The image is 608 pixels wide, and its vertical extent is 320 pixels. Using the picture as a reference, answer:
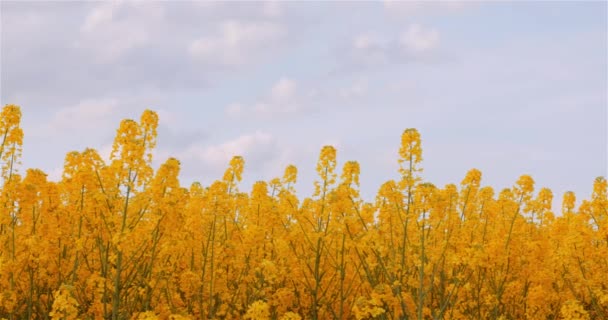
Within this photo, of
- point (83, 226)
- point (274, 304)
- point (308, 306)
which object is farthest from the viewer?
point (308, 306)

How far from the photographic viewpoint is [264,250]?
10.2 metres

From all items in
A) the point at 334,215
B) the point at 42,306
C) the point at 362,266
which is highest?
the point at 334,215

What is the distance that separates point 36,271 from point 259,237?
293 cm

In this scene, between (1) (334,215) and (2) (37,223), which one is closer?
(1) (334,215)

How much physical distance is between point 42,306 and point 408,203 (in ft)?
16.5

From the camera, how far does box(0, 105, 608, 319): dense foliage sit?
8.21 metres

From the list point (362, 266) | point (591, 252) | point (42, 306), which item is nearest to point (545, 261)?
point (591, 252)

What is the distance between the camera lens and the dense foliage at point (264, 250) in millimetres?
8211

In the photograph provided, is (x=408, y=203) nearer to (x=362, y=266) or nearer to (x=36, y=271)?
(x=362, y=266)

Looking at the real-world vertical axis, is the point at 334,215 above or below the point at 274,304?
above

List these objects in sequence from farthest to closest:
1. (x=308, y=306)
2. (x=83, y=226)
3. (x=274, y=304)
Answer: (x=308, y=306) < (x=274, y=304) < (x=83, y=226)

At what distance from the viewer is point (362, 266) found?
32.0 feet

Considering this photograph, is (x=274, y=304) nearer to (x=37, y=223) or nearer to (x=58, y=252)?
(x=58, y=252)

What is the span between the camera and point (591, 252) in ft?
36.6
